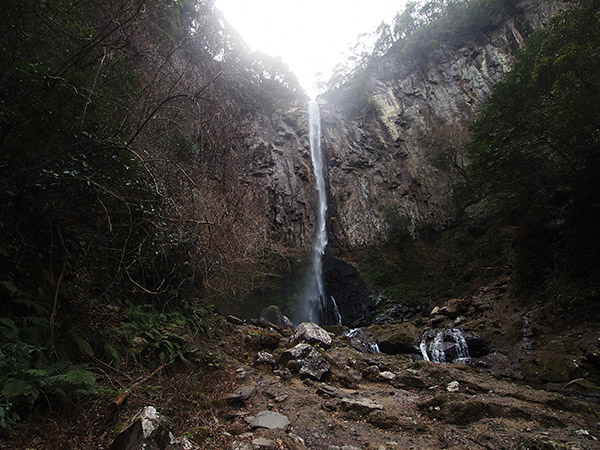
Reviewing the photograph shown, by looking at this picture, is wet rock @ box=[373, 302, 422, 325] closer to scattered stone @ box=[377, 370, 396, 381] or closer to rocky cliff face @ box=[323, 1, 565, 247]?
rocky cliff face @ box=[323, 1, 565, 247]

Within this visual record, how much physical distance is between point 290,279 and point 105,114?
13.6m

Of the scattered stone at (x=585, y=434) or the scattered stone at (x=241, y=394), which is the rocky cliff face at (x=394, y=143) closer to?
the scattered stone at (x=241, y=394)

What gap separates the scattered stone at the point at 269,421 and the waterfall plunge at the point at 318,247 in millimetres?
12127

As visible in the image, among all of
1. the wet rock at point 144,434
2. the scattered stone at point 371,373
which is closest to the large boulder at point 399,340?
the scattered stone at point 371,373

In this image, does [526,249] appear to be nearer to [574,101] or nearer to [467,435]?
[574,101]

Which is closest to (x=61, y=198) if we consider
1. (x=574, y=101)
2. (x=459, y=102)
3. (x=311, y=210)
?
(x=574, y=101)

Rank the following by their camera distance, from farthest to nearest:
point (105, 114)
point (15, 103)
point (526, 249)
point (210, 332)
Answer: point (526, 249) < point (210, 332) < point (105, 114) < point (15, 103)

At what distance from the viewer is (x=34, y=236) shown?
2.57m

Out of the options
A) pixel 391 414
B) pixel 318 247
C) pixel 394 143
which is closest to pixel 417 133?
pixel 394 143

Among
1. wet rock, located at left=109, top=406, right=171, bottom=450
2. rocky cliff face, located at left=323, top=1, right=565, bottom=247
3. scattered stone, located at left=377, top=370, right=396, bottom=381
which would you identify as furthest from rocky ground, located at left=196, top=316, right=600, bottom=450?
rocky cliff face, located at left=323, top=1, right=565, bottom=247

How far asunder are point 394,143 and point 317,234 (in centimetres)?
890

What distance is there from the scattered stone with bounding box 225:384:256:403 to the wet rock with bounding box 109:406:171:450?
1363 millimetres

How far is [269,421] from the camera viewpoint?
2555 mm

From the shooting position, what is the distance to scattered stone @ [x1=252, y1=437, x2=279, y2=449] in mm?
1999
